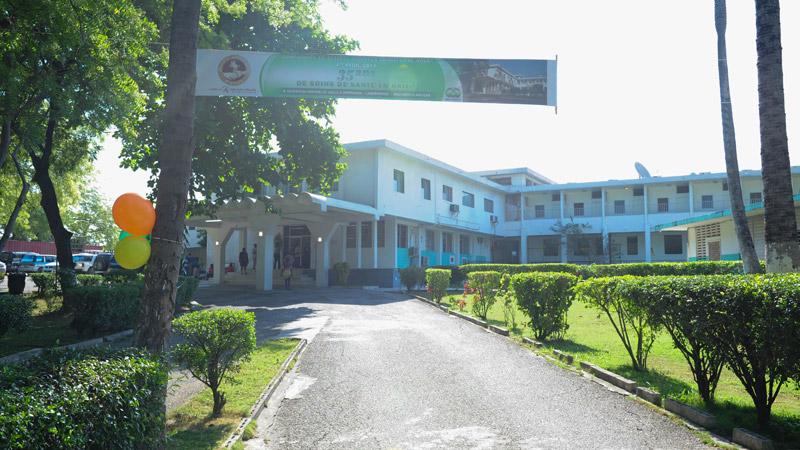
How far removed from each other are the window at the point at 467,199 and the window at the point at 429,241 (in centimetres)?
371

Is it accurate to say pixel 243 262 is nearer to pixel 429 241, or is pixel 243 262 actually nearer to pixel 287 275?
pixel 287 275

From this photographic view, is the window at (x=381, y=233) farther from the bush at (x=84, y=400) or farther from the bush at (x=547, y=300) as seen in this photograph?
the bush at (x=84, y=400)

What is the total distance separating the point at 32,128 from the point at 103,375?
10.6 metres

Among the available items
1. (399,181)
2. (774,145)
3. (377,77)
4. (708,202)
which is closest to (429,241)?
(399,181)

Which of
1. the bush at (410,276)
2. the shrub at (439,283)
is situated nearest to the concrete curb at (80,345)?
the shrub at (439,283)

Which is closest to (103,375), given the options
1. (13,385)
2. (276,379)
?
(13,385)

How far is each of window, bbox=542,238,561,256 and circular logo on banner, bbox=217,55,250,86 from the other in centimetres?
3467

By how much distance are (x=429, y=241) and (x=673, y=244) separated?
19.2m

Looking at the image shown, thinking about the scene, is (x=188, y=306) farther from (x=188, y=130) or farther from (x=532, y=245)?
(x=532, y=245)

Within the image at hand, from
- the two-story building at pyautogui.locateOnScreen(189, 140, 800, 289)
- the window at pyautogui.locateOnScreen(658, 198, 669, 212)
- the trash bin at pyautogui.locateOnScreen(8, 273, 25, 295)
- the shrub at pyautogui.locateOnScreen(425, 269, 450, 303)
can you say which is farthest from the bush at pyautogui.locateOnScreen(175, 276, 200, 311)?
the window at pyautogui.locateOnScreen(658, 198, 669, 212)

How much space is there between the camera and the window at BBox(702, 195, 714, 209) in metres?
35.7

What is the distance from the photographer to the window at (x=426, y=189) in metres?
29.6

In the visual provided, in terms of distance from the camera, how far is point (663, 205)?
36.9m

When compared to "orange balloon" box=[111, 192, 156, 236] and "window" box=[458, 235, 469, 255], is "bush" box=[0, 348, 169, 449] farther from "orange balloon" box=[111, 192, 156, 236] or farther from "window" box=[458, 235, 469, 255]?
"window" box=[458, 235, 469, 255]
